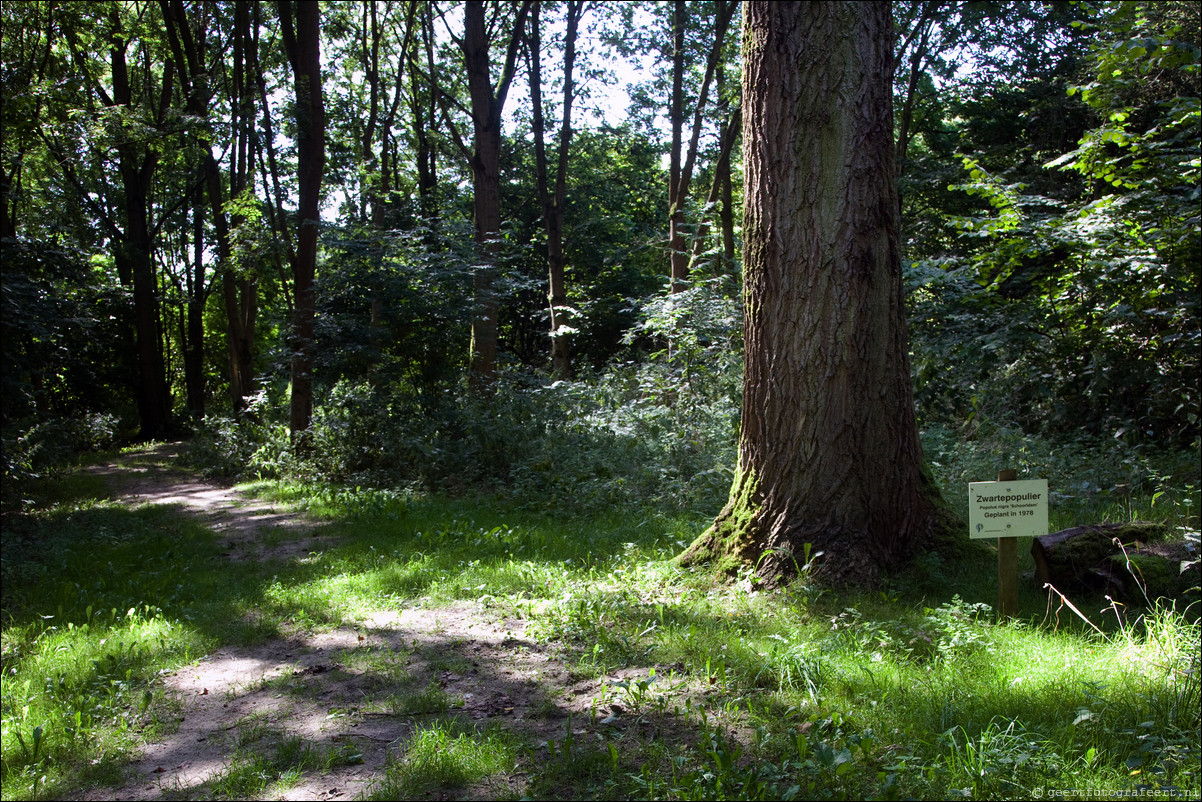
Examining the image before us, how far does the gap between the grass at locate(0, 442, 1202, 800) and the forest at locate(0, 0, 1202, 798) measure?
25 millimetres

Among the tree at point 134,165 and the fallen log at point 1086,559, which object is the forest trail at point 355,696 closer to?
the fallen log at point 1086,559

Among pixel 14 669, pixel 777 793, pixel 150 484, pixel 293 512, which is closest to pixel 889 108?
pixel 777 793

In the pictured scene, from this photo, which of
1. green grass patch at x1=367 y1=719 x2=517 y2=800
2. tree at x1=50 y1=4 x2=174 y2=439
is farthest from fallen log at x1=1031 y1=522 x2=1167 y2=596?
tree at x1=50 y1=4 x2=174 y2=439

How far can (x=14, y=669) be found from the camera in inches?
183

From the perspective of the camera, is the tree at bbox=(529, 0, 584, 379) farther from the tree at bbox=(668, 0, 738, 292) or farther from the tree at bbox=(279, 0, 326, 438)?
the tree at bbox=(279, 0, 326, 438)

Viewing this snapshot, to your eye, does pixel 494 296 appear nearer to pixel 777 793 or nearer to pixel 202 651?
pixel 202 651

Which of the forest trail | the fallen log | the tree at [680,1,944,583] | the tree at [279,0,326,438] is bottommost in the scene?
the forest trail

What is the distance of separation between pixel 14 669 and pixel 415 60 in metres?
21.7

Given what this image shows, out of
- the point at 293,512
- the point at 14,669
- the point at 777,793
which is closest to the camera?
the point at 777,793

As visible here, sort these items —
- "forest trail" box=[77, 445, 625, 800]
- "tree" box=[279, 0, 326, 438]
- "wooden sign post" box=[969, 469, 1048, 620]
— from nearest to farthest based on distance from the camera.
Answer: "forest trail" box=[77, 445, 625, 800] < "wooden sign post" box=[969, 469, 1048, 620] < "tree" box=[279, 0, 326, 438]

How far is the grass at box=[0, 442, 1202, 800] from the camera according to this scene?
302 cm

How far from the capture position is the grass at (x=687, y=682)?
302cm

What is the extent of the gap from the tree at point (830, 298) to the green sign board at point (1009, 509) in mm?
857

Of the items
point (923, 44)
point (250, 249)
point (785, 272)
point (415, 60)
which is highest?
point (415, 60)
